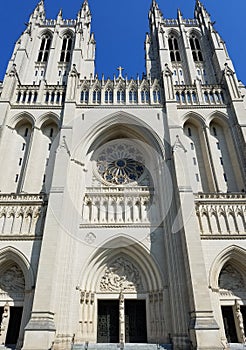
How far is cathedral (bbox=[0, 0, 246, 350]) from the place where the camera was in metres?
11.3

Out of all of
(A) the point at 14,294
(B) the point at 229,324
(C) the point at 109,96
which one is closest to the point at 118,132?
(C) the point at 109,96

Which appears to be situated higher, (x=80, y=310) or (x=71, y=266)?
(x=71, y=266)

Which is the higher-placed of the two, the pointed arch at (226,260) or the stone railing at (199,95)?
the stone railing at (199,95)

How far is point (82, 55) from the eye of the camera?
74.4ft

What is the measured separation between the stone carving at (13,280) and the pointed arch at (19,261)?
1.51 feet

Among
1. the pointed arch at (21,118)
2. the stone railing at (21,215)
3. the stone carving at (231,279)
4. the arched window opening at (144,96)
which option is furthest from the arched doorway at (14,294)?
the arched window opening at (144,96)

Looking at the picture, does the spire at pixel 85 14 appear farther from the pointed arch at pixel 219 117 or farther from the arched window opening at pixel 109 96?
the pointed arch at pixel 219 117

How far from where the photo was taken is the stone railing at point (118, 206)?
47.0 ft

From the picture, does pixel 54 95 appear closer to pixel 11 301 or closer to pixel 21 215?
pixel 21 215

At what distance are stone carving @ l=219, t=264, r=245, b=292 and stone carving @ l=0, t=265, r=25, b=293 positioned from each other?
969cm

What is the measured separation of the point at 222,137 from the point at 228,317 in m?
11.0

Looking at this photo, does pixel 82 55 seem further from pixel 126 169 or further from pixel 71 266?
pixel 71 266

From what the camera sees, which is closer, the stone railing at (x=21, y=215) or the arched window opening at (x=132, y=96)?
the stone railing at (x=21, y=215)

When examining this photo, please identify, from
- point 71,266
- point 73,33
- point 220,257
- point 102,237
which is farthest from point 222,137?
point 73,33
